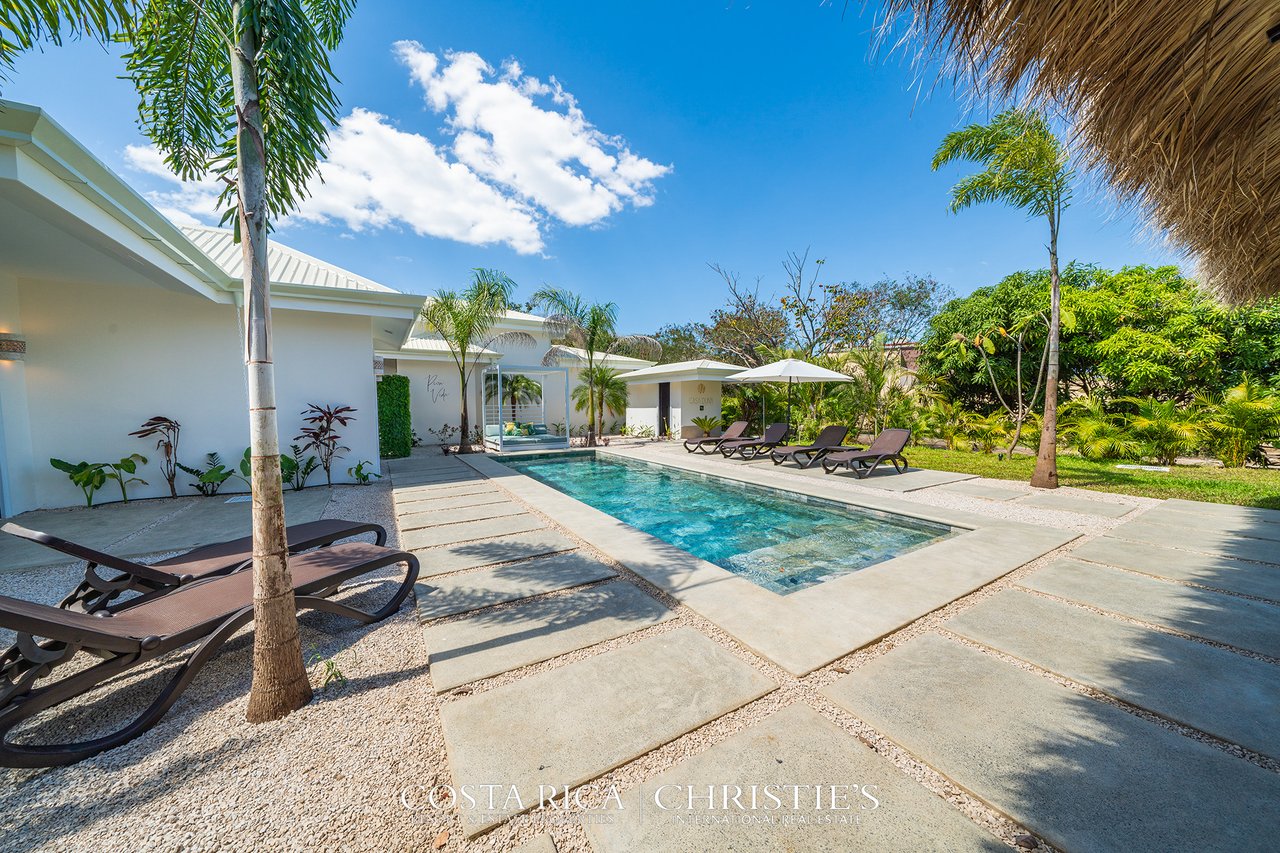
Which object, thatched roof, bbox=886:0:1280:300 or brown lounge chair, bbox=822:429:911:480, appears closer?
thatched roof, bbox=886:0:1280:300

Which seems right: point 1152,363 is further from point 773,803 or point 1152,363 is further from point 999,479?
point 773,803

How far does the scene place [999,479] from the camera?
29.0ft

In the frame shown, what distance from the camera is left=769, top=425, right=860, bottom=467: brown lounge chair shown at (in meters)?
10.9

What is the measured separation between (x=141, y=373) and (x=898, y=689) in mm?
11957

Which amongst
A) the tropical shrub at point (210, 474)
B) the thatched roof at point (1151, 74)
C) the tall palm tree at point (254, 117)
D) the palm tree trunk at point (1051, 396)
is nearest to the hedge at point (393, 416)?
the tropical shrub at point (210, 474)

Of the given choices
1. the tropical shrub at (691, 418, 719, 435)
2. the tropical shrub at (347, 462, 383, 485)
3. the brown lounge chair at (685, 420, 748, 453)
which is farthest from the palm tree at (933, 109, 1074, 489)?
the tropical shrub at (347, 462, 383, 485)

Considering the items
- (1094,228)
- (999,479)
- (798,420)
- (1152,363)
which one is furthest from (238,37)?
(1152,363)

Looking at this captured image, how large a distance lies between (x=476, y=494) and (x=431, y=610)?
175 inches

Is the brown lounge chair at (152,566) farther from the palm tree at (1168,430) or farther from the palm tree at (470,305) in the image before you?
the palm tree at (1168,430)

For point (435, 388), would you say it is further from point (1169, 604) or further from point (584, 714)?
point (1169, 604)

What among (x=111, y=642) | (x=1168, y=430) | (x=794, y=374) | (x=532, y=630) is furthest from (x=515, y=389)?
(x=1168, y=430)

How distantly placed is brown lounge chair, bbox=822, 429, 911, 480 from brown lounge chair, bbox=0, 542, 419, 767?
918cm

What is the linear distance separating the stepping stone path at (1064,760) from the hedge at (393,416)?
517 inches

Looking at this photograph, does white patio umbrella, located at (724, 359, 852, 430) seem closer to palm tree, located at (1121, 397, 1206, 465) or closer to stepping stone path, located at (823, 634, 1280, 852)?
→ palm tree, located at (1121, 397, 1206, 465)
